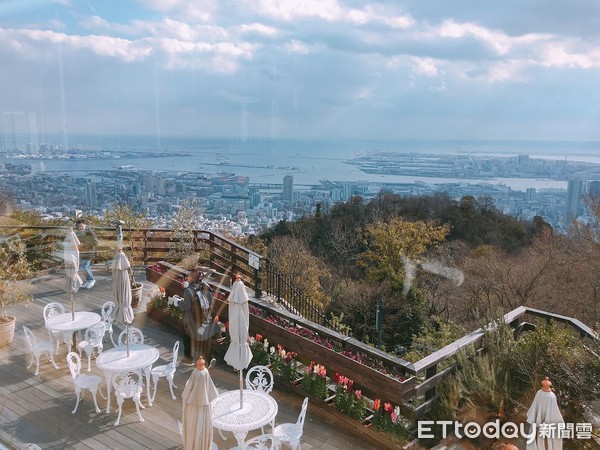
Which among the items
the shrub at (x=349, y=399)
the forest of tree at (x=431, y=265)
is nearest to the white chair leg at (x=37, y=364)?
the shrub at (x=349, y=399)

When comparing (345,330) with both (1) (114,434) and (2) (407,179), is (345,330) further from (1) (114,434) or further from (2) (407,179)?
(2) (407,179)

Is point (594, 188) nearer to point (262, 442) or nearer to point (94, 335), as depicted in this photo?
point (262, 442)

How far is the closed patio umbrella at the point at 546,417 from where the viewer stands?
94.5 inches

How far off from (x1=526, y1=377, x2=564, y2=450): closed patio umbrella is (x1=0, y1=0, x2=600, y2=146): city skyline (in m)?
4.43

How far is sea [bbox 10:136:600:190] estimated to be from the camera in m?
10.6

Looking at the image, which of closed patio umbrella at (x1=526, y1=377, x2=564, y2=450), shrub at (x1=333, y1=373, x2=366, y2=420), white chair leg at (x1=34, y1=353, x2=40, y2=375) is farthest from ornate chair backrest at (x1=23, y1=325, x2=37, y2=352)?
closed patio umbrella at (x1=526, y1=377, x2=564, y2=450)

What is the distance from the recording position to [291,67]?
16.1 m

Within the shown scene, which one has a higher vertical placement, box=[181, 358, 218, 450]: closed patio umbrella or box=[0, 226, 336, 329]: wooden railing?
box=[181, 358, 218, 450]: closed patio umbrella

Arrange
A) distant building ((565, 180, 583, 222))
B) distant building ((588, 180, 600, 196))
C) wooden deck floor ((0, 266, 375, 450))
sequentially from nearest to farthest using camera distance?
wooden deck floor ((0, 266, 375, 450)), distant building ((588, 180, 600, 196)), distant building ((565, 180, 583, 222))

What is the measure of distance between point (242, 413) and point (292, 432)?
1.43ft

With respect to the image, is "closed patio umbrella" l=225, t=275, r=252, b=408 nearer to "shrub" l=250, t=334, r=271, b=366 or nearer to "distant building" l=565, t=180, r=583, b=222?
"shrub" l=250, t=334, r=271, b=366

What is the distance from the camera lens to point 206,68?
1041 cm

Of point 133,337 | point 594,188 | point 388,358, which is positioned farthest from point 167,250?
point 594,188

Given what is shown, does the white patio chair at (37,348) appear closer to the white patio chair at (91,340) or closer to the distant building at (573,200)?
the white patio chair at (91,340)
